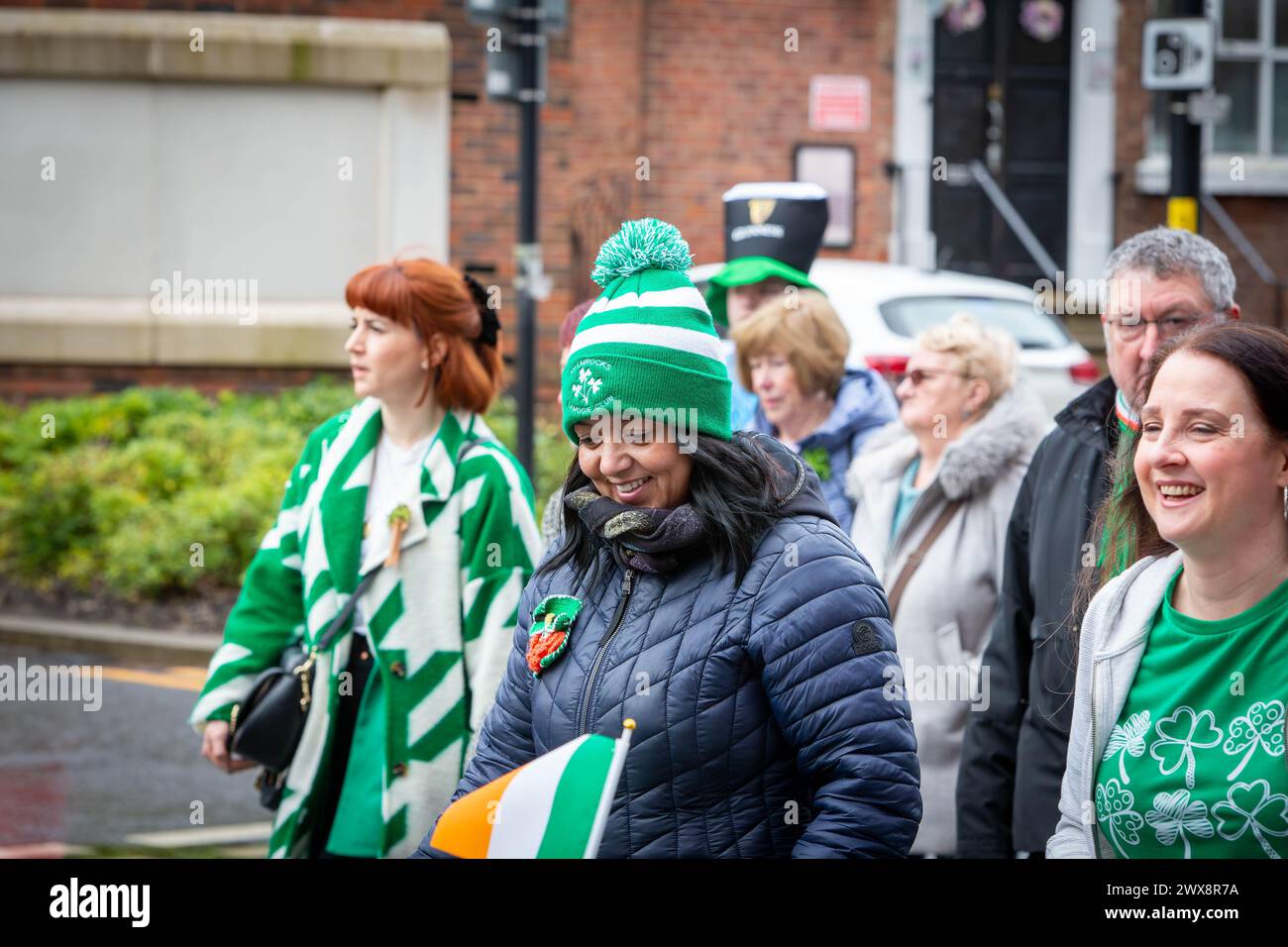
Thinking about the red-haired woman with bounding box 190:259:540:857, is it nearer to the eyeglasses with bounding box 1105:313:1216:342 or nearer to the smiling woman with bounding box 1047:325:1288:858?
the eyeglasses with bounding box 1105:313:1216:342

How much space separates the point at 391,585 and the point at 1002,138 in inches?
525

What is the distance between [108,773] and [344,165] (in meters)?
8.11

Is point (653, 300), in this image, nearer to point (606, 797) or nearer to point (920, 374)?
point (606, 797)

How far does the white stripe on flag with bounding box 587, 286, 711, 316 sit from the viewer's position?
2.92m

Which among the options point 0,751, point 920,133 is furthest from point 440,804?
point 920,133

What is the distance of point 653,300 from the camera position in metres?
2.94

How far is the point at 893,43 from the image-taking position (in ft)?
51.8

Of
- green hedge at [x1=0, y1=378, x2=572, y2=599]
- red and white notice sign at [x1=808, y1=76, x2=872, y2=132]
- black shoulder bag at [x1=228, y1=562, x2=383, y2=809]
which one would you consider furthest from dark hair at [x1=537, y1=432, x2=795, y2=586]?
red and white notice sign at [x1=808, y1=76, x2=872, y2=132]

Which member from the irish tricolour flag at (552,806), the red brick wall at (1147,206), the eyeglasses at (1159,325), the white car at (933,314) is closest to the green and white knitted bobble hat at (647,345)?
the irish tricolour flag at (552,806)

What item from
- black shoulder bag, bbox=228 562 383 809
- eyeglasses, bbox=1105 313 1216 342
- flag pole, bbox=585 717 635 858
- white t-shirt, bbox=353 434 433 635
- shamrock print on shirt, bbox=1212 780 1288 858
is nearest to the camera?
flag pole, bbox=585 717 635 858

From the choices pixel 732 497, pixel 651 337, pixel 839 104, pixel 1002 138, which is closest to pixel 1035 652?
pixel 732 497
